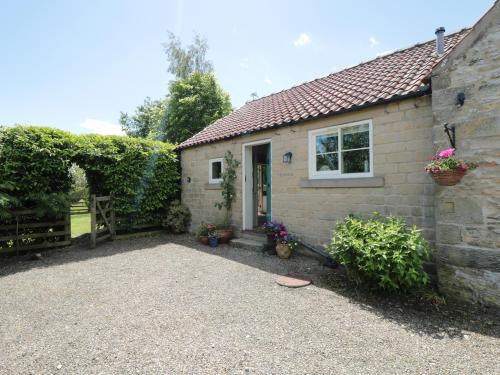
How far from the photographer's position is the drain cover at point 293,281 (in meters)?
4.70

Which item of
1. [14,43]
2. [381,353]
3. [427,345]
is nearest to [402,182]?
[427,345]

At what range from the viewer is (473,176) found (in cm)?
375

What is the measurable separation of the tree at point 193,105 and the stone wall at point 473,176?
16.5 m

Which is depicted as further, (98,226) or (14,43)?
(98,226)

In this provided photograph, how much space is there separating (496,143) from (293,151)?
390cm

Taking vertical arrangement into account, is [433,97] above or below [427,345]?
above

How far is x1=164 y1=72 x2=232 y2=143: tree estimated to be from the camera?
18953 mm

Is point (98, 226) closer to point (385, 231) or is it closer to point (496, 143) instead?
point (385, 231)

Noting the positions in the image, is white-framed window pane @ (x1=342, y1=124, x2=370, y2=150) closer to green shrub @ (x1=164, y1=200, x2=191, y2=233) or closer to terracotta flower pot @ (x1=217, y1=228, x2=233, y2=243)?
terracotta flower pot @ (x1=217, y1=228, x2=233, y2=243)

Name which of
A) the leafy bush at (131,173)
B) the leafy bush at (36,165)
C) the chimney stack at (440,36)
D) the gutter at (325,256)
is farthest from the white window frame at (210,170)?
the chimney stack at (440,36)

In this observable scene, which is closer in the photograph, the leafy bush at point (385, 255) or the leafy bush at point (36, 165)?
the leafy bush at point (385, 255)

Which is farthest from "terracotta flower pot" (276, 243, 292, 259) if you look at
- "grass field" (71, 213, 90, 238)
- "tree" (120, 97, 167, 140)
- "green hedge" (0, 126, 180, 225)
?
"tree" (120, 97, 167, 140)

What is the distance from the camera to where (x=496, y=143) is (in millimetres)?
3600

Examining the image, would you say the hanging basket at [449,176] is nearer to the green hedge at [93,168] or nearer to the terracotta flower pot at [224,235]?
the terracotta flower pot at [224,235]
